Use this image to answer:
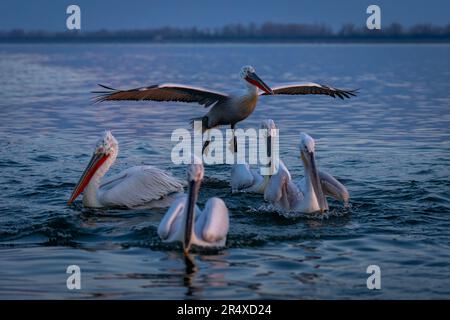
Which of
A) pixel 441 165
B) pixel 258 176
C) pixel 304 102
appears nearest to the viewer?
pixel 258 176

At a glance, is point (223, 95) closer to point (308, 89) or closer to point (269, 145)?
point (308, 89)

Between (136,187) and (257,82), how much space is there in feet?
7.29

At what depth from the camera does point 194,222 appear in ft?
Answer: 21.5

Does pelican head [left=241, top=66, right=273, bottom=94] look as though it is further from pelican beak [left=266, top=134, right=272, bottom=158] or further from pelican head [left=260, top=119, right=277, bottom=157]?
pelican beak [left=266, top=134, right=272, bottom=158]

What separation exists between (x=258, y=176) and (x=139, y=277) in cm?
308

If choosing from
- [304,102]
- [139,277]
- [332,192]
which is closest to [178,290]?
[139,277]

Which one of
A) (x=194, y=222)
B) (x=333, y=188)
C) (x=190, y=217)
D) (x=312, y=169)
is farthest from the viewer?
(x=333, y=188)

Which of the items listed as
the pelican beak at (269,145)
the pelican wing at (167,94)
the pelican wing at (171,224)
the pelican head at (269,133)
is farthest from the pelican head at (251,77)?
the pelican wing at (171,224)

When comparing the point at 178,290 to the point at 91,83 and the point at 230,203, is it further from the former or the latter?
the point at 91,83

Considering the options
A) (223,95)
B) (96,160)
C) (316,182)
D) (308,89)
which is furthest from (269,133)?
(308,89)

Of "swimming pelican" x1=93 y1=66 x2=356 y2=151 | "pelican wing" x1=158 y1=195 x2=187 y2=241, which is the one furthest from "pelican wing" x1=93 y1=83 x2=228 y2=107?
"pelican wing" x1=158 y1=195 x2=187 y2=241

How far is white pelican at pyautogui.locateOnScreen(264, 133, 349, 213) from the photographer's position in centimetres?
768

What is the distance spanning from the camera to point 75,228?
7379 millimetres

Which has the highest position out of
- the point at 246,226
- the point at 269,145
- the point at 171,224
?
the point at 269,145
